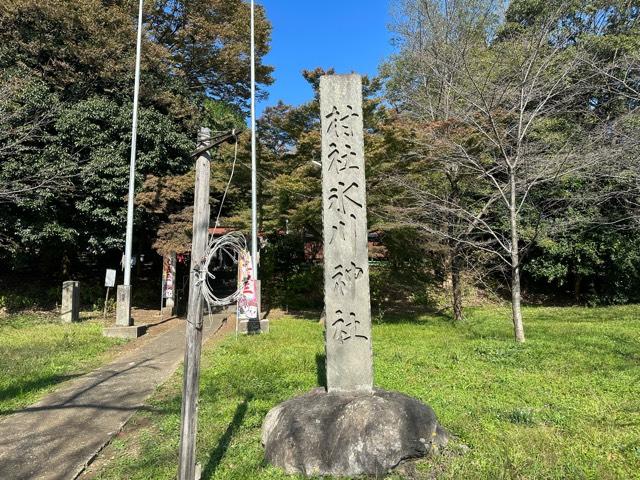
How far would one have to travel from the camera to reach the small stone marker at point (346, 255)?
492 centimetres

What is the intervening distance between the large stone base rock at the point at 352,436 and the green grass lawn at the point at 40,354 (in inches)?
157

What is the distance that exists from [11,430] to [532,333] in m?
10.3

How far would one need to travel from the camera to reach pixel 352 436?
3984 mm

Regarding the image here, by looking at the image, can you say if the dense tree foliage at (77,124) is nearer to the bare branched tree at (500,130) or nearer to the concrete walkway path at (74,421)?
the concrete walkway path at (74,421)

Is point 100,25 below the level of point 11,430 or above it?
above

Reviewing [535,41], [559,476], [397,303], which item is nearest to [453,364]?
[559,476]

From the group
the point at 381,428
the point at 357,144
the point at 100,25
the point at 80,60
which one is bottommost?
the point at 381,428

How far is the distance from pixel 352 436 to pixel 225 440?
1.48 meters

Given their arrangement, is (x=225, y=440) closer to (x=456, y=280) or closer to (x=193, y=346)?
(x=193, y=346)

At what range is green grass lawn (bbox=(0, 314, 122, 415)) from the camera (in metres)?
6.55

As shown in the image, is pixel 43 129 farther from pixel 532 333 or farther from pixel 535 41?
pixel 532 333

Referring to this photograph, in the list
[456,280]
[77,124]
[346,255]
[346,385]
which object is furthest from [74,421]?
[77,124]

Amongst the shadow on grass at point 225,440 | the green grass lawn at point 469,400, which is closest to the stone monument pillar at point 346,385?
the green grass lawn at point 469,400

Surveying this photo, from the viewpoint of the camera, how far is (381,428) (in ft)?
13.2
